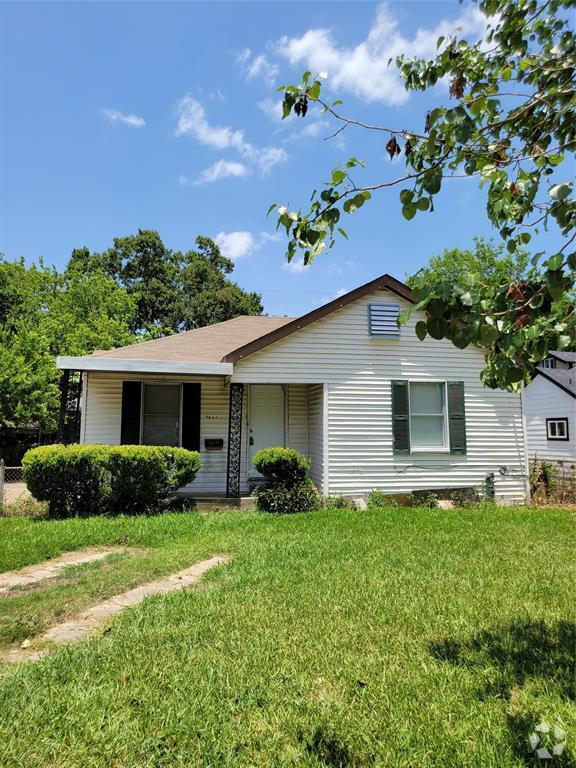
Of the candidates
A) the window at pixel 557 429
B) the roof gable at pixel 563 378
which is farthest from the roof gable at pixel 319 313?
the window at pixel 557 429

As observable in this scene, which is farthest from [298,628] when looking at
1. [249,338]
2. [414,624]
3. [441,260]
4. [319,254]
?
[441,260]

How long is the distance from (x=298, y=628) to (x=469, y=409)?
26.6 feet

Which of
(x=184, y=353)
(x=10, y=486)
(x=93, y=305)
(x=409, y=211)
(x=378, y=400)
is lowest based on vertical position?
(x=10, y=486)

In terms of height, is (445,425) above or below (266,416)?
below

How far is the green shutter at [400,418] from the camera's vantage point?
998cm

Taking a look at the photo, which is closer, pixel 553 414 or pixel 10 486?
pixel 10 486

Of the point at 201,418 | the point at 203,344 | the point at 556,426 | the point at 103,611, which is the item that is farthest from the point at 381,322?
A: the point at 556,426

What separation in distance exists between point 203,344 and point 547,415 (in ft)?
60.2

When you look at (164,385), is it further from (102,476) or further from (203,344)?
(102,476)

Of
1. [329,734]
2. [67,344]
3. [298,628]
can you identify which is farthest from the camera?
[67,344]

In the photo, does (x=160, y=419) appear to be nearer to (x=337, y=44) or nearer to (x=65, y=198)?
(x=65, y=198)

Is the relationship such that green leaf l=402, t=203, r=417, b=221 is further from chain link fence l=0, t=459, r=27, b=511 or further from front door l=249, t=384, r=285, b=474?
front door l=249, t=384, r=285, b=474

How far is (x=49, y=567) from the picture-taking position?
5449 mm

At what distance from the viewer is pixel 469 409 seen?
10.4 metres
